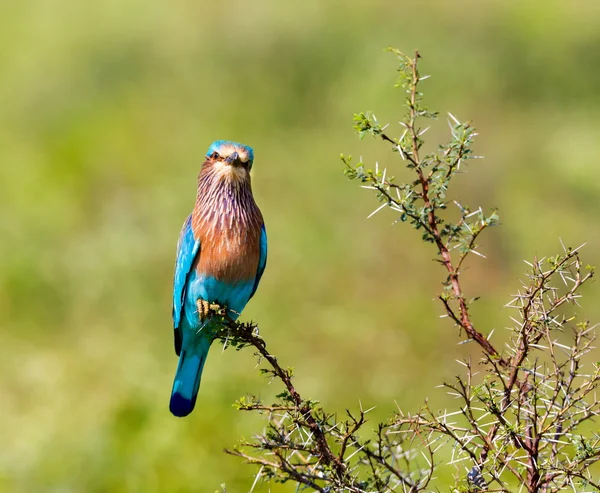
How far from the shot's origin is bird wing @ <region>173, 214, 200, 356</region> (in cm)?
419

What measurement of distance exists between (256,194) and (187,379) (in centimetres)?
431

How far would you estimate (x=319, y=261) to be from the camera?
7.94 m

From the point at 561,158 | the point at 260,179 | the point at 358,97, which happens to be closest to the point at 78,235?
the point at 260,179

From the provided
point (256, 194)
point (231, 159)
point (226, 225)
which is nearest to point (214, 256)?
point (226, 225)

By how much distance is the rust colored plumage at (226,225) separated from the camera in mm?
4098

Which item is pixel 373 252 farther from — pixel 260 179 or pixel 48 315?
pixel 48 315

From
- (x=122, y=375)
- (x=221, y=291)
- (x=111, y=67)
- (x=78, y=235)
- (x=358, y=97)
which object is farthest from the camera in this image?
(x=111, y=67)

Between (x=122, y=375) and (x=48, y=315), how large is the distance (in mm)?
1218

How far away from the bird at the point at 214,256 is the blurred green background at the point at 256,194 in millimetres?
1073

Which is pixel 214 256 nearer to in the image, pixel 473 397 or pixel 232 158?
pixel 232 158

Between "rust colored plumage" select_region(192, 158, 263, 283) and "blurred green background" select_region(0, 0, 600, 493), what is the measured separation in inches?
58.6

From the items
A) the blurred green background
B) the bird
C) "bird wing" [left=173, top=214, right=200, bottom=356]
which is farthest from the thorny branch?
the blurred green background

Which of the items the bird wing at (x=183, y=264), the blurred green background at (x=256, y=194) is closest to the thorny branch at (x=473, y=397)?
the bird wing at (x=183, y=264)

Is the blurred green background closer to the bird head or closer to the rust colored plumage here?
the rust colored plumage
